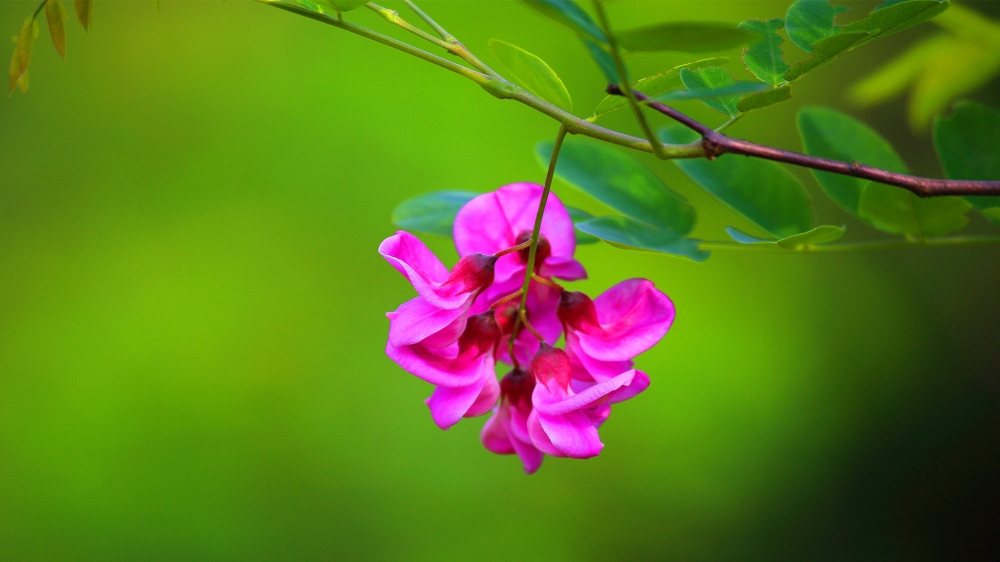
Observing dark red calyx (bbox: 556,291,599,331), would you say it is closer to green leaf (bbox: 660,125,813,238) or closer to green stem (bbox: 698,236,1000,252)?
green stem (bbox: 698,236,1000,252)

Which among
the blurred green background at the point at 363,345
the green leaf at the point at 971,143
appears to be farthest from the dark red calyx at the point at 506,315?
the blurred green background at the point at 363,345

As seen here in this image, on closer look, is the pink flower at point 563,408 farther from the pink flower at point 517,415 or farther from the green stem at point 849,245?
the green stem at point 849,245

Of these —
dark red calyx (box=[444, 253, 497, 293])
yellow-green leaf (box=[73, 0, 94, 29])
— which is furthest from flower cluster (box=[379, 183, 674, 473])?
yellow-green leaf (box=[73, 0, 94, 29])

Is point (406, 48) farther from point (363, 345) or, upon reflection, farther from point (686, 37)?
point (363, 345)

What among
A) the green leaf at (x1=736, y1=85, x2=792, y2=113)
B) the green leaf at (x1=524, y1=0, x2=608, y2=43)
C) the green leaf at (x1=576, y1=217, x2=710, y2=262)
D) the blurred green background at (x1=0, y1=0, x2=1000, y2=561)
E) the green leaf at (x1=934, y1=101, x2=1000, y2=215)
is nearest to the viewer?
the green leaf at (x1=524, y1=0, x2=608, y2=43)

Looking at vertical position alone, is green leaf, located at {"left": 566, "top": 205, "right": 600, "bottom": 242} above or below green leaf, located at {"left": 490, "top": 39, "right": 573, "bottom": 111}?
below

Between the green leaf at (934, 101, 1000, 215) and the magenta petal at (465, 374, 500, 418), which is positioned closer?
the magenta petal at (465, 374, 500, 418)
